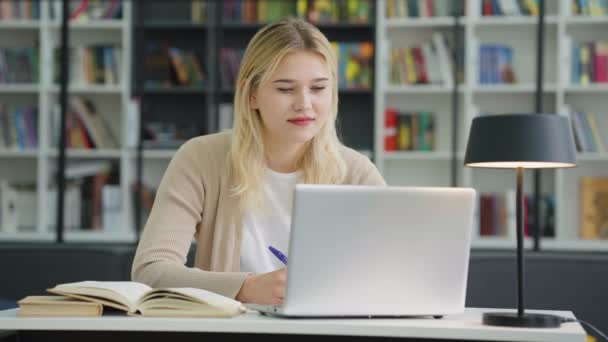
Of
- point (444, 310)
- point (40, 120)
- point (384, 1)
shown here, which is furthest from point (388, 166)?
point (444, 310)

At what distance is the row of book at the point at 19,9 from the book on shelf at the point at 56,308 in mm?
4184

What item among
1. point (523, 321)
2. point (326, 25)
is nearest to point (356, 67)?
point (326, 25)

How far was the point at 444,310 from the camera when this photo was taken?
1.40 m

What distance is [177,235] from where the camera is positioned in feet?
6.26

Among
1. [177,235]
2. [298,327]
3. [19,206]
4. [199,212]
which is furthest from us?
[19,206]

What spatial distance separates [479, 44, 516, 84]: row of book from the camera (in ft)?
16.2

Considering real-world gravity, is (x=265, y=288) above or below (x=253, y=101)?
below

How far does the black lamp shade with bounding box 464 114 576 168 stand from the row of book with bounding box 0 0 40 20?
4201 millimetres

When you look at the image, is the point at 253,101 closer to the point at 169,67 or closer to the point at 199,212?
the point at 199,212

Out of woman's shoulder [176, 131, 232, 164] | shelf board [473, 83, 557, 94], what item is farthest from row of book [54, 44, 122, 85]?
woman's shoulder [176, 131, 232, 164]

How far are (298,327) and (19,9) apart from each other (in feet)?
14.6

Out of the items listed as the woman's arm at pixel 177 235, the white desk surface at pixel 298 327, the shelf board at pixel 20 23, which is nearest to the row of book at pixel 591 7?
the shelf board at pixel 20 23

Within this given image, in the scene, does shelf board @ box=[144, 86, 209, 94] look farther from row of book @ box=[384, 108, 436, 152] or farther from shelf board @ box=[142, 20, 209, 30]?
row of book @ box=[384, 108, 436, 152]

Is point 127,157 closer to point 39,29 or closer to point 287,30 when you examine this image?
point 39,29
